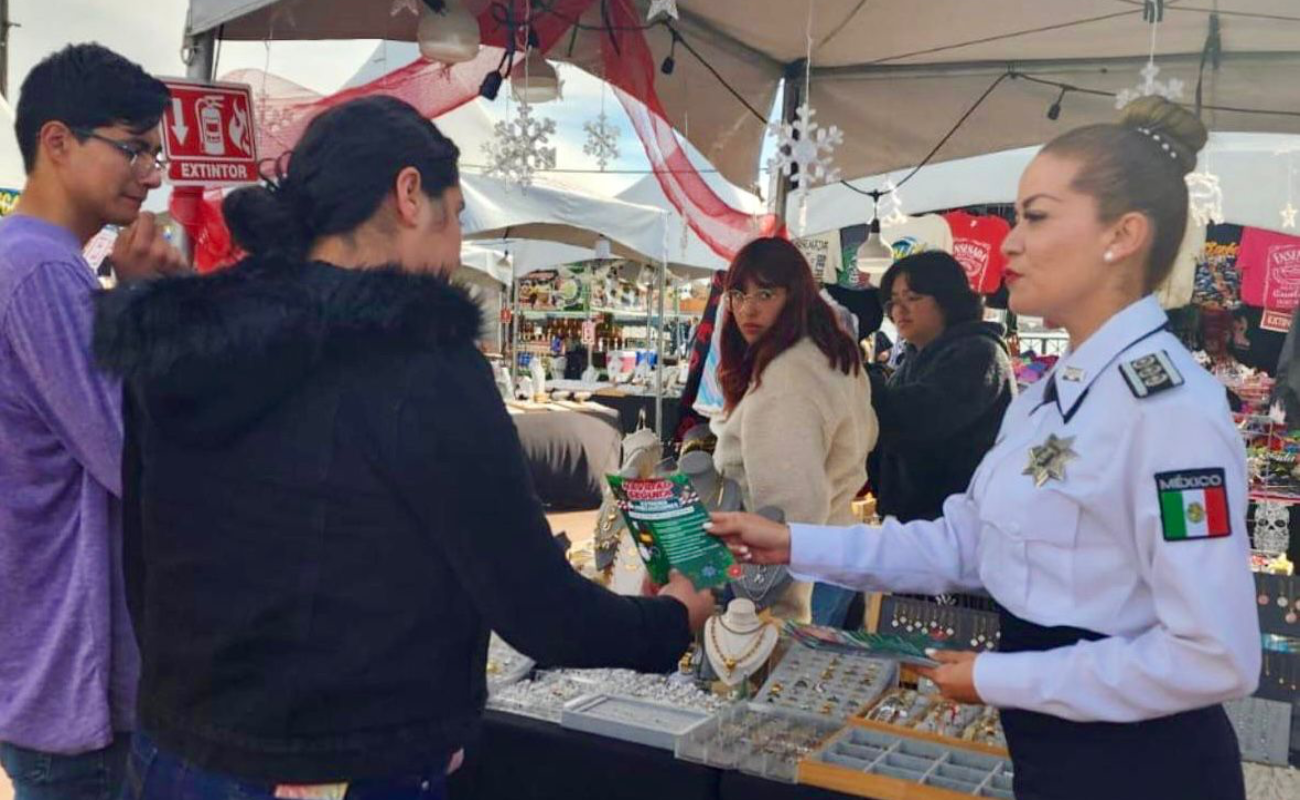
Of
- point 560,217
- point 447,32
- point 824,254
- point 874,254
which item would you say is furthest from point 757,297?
point 560,217

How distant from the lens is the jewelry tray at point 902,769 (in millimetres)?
1737

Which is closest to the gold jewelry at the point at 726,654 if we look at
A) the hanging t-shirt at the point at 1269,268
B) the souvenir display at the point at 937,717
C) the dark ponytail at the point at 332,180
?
the souvenir display at the point at 937,717

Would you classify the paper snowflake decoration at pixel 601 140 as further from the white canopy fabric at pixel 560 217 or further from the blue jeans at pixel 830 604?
the white canopy fabric at pixel 560 217

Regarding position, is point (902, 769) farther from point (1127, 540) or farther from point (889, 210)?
point (889, 210)

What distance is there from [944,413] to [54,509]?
96.7 inches

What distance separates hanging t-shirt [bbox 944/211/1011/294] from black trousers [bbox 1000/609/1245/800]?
5.02 meters

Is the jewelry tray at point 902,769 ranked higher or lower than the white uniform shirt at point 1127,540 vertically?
lower

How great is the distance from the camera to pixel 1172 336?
120 cm

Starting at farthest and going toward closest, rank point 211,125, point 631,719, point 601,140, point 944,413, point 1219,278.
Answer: point 1219,278, point 601,140, point 944,413, point 211,125, point 631,719

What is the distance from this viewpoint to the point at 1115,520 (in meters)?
1.13

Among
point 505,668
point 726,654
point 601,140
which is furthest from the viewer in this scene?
point 601,140

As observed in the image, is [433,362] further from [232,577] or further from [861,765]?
[861,765]

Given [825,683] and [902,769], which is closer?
[902,769]

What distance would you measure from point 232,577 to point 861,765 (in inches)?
46.9
